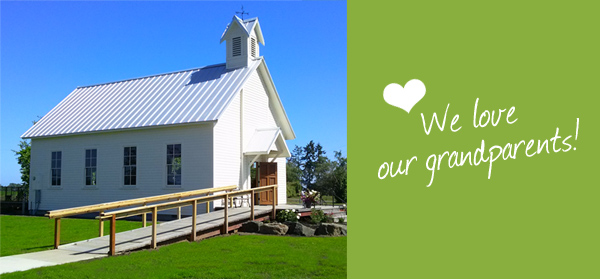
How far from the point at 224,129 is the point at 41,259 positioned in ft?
28.8

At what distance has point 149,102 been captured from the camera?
775 inches

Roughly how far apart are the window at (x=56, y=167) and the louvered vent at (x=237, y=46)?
841 centimetres

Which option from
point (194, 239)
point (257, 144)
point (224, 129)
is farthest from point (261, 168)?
point (194, 239)

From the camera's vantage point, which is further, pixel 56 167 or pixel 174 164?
pixel 56 167

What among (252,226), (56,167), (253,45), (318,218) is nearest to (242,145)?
(253,45)

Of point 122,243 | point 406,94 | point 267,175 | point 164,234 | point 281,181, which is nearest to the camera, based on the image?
point 406,94

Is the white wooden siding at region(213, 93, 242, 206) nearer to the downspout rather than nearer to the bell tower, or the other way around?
the downspout

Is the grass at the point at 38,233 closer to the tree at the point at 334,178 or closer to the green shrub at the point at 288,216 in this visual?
the green shrub at the point at 288,216

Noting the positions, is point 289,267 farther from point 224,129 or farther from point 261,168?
point 261,168

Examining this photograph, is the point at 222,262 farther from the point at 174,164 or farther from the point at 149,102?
the point at 149,102

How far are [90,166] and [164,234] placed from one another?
9932mm

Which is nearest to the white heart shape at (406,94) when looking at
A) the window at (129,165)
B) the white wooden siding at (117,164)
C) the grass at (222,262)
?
the grass at (222,262)

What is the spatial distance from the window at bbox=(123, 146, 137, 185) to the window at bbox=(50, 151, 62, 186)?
13.1 ft

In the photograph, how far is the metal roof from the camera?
58.0 ft
